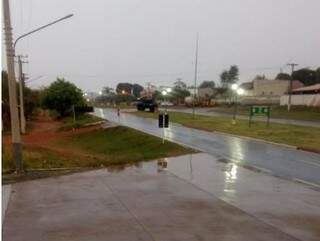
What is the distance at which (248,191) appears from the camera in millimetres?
12750

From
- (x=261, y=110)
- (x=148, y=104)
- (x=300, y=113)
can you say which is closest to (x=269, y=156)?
(x=261, y=110)

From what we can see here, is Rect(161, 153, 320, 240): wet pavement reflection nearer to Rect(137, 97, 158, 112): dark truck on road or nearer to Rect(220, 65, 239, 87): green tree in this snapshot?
Rect(137, 97, 158, 112): dark truck on road

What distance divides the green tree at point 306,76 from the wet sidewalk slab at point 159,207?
413ft

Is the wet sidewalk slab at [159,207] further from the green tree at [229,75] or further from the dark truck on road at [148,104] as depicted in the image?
the green tree at [229,75]

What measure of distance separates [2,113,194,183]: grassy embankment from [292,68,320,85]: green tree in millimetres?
99963

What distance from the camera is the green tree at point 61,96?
72.6 metres

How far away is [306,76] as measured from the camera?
455 feet

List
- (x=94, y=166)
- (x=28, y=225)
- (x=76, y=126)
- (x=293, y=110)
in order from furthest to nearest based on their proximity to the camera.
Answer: (x=293, y=110) → (x=76, y=126) → (x=94, y=166) → (x=28, y=225)

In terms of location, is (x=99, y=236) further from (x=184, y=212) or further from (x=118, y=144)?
(x=118, y=144)

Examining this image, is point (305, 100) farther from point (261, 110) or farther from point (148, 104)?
point (261, 110)

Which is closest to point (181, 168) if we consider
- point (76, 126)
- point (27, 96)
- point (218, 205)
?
point (218, 205)

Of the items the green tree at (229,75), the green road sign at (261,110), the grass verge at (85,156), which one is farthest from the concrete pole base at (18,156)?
the green tree at (229,75)

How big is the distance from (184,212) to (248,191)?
3.16m

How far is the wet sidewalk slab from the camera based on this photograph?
8453 millimetres
